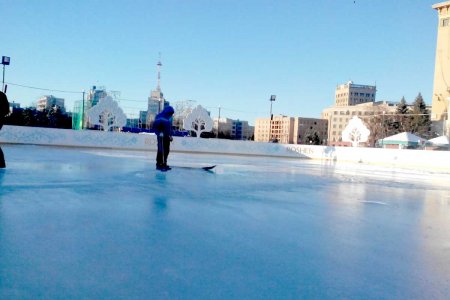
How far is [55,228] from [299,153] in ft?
75.3

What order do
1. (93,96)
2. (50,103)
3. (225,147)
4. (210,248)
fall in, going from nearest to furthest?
(210,248)
(225,147)
(93,96)
(50,103)

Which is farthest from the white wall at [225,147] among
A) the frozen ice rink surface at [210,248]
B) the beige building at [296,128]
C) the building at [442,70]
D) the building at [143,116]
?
the beige building at [296,128]

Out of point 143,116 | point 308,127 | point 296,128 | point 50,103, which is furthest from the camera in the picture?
point 296,128

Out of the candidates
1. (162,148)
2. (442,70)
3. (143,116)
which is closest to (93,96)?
(143,116)

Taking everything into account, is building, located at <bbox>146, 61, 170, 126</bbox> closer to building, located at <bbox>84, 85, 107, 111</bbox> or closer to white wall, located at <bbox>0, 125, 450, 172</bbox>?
building, located at <bbox>84, 85, 107, 111</bbox>

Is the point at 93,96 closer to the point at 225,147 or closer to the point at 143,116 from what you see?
the point at 143,116

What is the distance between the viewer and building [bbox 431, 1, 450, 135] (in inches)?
1630

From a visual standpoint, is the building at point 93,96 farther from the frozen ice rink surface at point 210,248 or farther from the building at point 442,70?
the frozen ice rink surface at point 210,248

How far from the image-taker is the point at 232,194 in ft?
17.3

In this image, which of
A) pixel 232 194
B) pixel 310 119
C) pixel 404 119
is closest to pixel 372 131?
pixel 404 119

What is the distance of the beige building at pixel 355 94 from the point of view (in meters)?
133

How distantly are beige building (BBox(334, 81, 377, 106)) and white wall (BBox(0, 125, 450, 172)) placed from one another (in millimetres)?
115381

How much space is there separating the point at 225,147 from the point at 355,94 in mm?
120408

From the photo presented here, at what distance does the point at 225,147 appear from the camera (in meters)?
24.7
